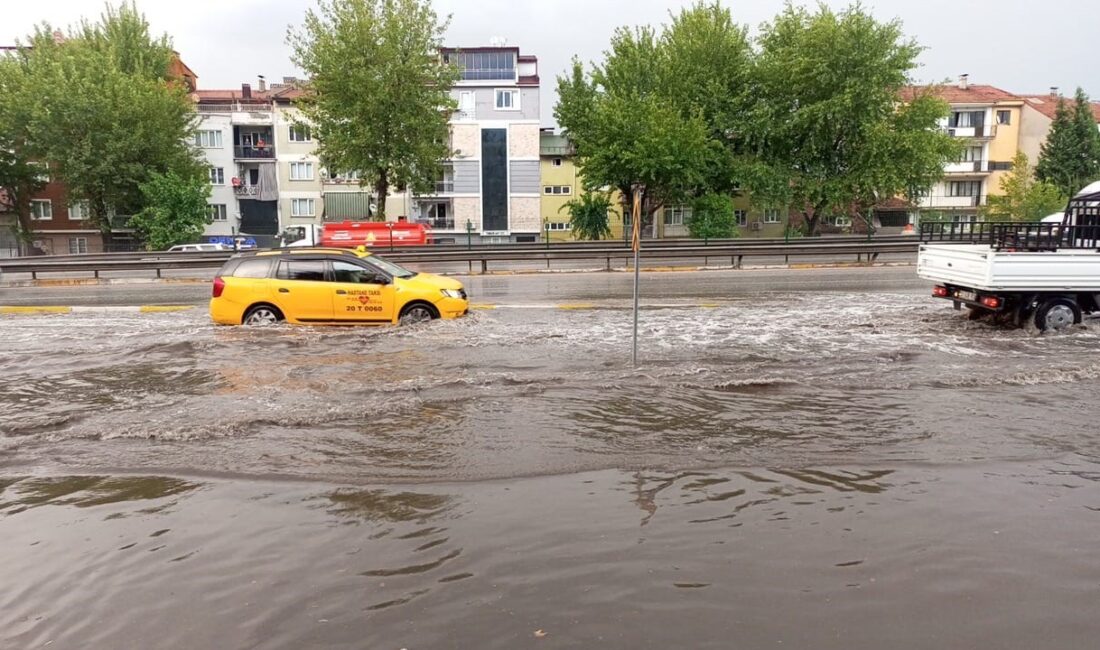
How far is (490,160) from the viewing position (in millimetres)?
53625

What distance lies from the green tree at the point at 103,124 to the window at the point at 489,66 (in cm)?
1804

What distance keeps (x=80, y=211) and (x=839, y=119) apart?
156 feet

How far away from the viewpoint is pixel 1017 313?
1167cm

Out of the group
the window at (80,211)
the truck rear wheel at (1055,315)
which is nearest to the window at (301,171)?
the window at (80,211)

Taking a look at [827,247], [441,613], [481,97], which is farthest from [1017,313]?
[481,97]

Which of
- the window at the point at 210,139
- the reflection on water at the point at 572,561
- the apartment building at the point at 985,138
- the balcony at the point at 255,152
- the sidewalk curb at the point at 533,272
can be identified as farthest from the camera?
the apartment building at the point at 985,138

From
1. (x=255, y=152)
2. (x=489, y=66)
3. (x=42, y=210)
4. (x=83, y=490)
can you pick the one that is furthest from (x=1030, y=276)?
(x=42, y=210)

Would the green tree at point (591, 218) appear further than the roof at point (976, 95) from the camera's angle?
No

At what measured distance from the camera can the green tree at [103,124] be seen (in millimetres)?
40781

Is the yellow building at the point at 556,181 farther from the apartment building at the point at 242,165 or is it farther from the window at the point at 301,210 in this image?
the apartment building at the point at 242,165

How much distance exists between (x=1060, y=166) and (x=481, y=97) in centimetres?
3906

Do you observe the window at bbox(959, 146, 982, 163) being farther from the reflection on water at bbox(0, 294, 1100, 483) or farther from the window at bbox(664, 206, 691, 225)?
the reflection on water at bbox(0, 294, 1100, 483)

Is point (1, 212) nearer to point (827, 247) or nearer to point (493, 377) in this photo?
point (827, 247)

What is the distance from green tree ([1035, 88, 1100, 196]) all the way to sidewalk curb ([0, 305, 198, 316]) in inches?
2134
